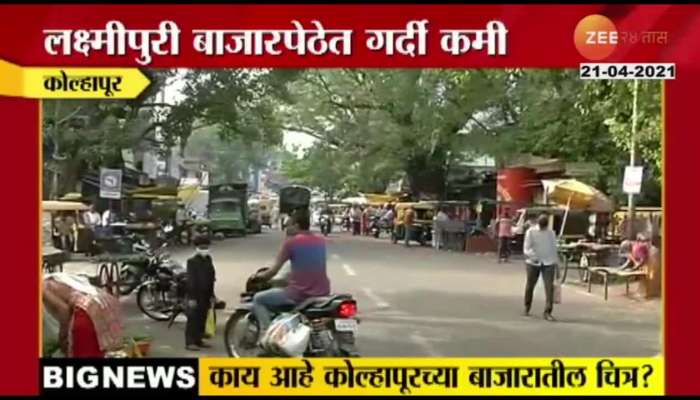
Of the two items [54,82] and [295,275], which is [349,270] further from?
[54,82]

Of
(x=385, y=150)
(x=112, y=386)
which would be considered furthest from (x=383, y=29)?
(x=112, y=386)

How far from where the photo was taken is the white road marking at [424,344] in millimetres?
4047

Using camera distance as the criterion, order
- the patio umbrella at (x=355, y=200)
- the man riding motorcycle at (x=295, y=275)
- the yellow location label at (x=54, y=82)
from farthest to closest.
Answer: the patio umbrella at (x=355, y=200) < the man riding motorcycle at (x=295, y=275) < the yellow location label at (x=54, y=82)

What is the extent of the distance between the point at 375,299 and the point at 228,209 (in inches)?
25.1

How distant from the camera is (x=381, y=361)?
13.2 feet

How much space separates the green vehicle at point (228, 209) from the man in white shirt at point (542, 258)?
1.05 metres

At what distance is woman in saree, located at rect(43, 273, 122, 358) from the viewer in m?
4.04

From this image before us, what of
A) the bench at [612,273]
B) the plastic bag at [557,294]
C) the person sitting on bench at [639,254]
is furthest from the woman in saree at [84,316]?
the person sitting on bench at [639,254]

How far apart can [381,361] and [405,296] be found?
258mm

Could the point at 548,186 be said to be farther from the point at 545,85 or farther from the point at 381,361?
the point at 381,361

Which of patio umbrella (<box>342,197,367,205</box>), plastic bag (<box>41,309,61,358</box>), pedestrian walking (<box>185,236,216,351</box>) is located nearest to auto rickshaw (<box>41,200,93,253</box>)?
plastic bag (<box>41,309,61,358</box>)

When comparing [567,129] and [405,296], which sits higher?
[567,129]

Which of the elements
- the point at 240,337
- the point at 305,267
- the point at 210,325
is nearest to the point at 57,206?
the point at 210,325

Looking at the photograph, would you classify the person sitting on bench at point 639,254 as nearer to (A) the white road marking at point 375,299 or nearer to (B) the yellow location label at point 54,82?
(A) the white road marking at point 375,299
